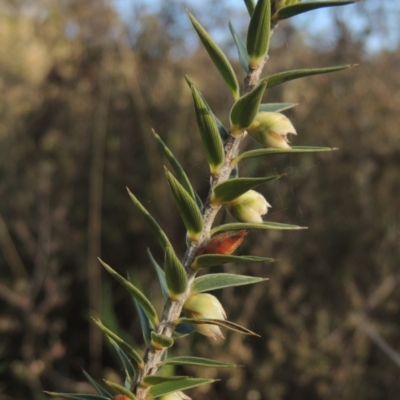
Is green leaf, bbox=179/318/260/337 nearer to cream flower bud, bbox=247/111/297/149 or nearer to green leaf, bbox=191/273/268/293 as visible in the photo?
green leaf, bbox=191/273/268/293

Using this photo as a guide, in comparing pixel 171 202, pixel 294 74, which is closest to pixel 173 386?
pixel 294 74

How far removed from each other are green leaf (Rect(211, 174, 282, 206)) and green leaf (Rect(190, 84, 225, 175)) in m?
0.02

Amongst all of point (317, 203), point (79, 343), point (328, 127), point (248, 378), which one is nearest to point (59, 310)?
point (79, 343)

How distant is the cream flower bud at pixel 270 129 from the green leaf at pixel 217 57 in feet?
0.10

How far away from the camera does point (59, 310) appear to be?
2.94 m

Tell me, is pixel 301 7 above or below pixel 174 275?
above

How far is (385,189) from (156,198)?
45.4 inches

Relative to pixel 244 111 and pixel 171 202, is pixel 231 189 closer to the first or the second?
pixel 244 111

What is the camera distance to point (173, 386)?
1.39ft

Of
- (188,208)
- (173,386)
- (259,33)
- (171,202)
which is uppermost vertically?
(259,33)

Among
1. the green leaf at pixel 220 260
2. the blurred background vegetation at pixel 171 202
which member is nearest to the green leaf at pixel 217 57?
the green leaf at pixel 220 260

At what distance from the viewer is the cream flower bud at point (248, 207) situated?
45 cm

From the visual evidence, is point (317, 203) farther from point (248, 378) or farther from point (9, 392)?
point (9, 392)

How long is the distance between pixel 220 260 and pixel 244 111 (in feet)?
0.37
